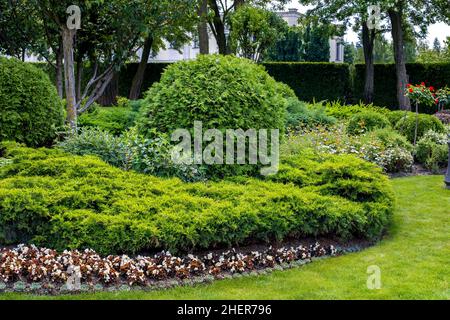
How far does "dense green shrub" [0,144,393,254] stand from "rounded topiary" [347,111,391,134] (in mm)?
5013

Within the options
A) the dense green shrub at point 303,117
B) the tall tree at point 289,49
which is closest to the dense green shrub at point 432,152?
the dense green shrub at point 303,117

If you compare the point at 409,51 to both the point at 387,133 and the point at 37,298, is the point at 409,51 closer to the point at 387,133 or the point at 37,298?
the point at 387,133

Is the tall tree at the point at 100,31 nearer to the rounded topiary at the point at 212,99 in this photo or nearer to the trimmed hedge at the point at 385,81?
the rounded topiary at the point at 212,99

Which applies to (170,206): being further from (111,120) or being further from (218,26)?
(218,26)

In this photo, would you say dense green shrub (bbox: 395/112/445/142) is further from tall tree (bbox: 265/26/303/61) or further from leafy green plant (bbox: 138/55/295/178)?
tall tree (bbox: 265/26/303/61)

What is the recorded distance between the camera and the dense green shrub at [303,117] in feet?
36.8

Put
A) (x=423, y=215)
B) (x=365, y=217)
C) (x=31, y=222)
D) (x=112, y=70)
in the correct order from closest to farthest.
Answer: (x=31, y=222)
(x=365, y=217)
(x=423, y=215)
(x=112, y=70)

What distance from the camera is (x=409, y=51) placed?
2034 inches

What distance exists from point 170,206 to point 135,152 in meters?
1.52

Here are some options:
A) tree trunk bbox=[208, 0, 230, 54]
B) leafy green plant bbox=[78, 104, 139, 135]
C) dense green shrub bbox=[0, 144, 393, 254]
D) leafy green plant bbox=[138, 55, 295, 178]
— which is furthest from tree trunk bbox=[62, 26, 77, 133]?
tree trunk bbox=[208, 0, 230, 54]

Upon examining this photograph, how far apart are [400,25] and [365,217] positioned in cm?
1755

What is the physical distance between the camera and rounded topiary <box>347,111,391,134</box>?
37.3ft

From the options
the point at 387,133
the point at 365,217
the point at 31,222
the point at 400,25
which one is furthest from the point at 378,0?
the point at 31,222

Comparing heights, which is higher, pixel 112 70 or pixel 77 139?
pixel 112 70
